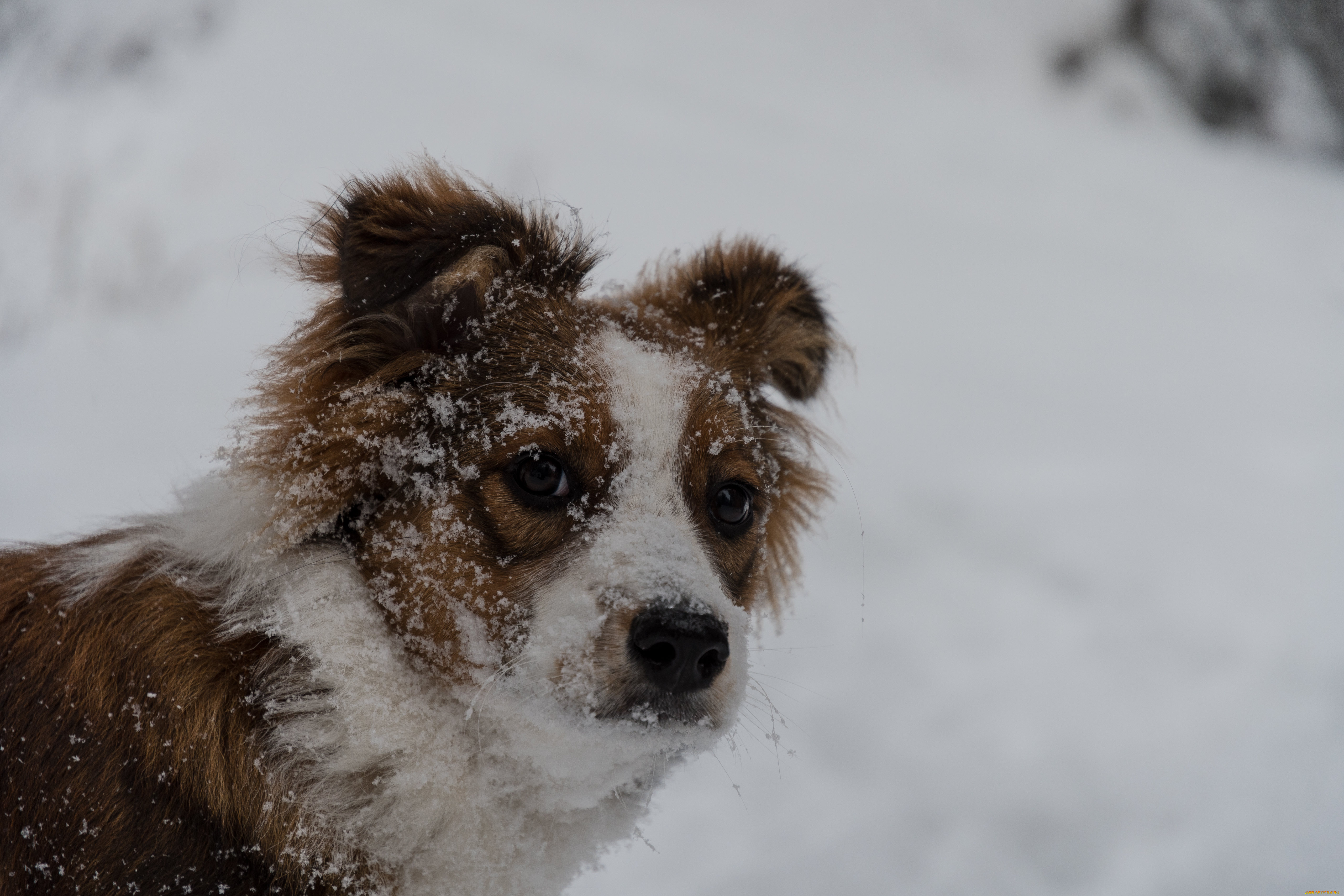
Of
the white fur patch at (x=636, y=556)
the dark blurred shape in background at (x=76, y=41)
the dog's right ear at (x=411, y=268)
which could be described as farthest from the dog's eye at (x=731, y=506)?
the dark blurred shape in background at (x=76, y=41)

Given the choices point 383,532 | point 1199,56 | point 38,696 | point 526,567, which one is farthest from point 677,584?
point 1199,56

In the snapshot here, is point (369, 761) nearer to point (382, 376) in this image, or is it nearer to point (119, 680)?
point (119, 680)

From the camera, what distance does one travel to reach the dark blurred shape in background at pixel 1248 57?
6.43 metres

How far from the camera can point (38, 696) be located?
2301 mm

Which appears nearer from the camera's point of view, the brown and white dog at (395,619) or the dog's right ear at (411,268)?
the brown and white dog at (395,619)

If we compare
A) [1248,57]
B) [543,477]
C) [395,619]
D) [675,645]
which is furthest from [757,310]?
[1248,57]

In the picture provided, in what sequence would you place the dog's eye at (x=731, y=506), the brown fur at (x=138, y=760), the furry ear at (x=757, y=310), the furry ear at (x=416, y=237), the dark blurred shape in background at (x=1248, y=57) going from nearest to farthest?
the brown fur at (x=138, y=760) < the furry ear at (x=416, y=237) < the dog's eye at (x=731, y=506) < the furry ear at (x=757, y=310) < the dark blurred shape in background at (x=1248, y=57)

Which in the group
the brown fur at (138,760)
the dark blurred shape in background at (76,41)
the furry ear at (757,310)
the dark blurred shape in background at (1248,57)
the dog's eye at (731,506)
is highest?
the dark blurred shape in background at (1248,57)

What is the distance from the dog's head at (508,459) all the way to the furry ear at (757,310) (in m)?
0.38

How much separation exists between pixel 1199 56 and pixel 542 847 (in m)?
7.01

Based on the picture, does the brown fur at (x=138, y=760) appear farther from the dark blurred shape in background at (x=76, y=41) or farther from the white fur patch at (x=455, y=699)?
the dark blurred shape in background at (x=76, y=41)

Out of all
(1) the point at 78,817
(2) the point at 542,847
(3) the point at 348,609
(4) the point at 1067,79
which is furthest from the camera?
(4) the point at 1067,79

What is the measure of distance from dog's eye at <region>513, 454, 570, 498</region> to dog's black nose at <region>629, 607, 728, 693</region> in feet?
1.36

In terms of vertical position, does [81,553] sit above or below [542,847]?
above
